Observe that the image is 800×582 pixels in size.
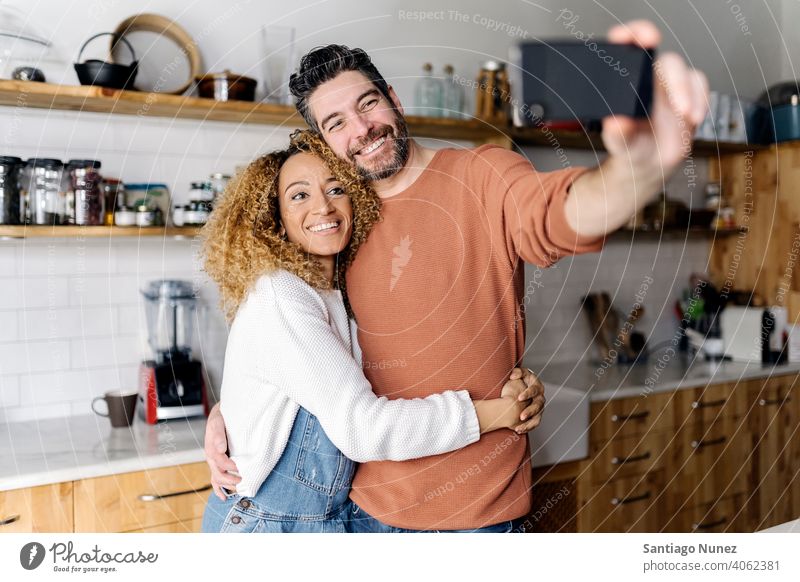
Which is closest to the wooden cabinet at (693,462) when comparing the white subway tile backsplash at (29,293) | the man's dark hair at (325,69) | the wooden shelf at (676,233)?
the wooden shelf at (676,233)

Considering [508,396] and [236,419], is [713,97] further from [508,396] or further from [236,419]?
[236,419]

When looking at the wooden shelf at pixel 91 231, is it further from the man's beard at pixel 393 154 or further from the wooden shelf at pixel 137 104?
the man's beard at pixel 393 154

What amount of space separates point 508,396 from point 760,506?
4.74 ft

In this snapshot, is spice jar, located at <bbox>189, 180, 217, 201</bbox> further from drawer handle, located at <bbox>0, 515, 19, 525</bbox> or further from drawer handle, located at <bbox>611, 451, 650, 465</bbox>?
drawer handle, located at <bbox>611, 451, 650, 465</bbox>

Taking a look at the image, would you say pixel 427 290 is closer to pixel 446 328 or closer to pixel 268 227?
pixel 446 328

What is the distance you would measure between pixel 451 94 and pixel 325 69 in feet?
2.65

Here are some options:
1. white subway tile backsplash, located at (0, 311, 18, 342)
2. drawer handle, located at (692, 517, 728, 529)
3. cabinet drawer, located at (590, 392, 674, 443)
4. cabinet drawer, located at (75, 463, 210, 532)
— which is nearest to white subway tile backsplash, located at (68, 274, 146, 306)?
white subway tile backsplash, located at (0, 311, 18, 342)

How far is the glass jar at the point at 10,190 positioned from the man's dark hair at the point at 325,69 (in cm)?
66

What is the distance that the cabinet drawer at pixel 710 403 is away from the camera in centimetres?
174

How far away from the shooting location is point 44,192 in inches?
51.3

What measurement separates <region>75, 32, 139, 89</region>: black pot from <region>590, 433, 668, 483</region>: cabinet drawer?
117 cm

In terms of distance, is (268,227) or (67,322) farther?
(67,322)

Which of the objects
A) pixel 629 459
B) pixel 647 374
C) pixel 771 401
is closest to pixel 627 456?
pixel 629 459

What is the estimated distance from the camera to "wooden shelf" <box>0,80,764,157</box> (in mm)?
1276
